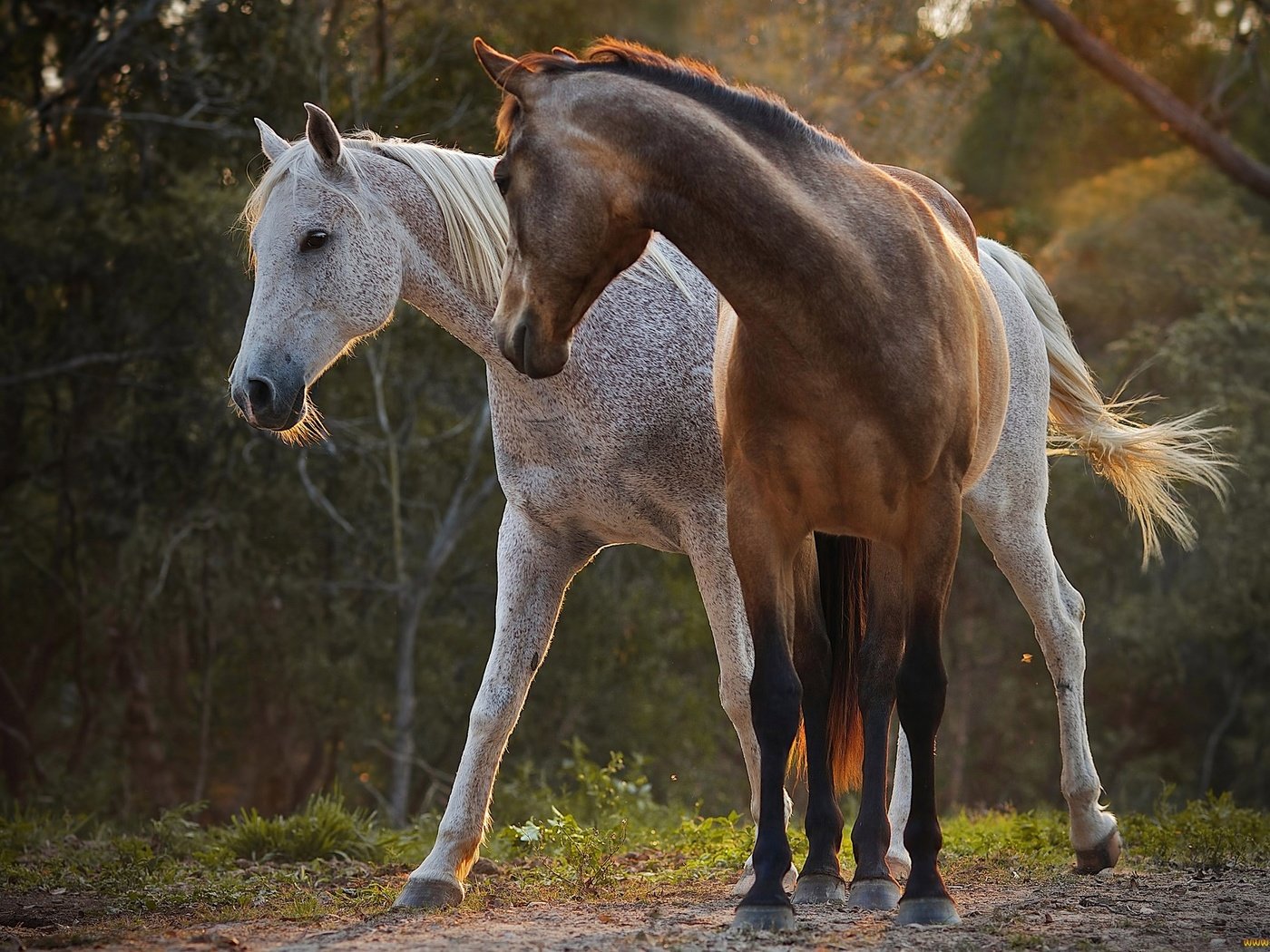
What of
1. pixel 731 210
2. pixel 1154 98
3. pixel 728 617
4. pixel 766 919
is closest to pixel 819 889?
pixel 766 919

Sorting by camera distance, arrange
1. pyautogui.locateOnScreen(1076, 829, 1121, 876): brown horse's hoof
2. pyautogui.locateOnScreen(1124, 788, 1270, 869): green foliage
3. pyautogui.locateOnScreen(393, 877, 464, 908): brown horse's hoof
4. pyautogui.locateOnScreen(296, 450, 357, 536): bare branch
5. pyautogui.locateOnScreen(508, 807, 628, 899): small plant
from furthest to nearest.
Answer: pyautogui.locateOnScreen(296, 450, 357, 536): bare branch, pyautogui.locateOnScreen(1124, 788, 1270, 869): green foliage, pyautogui.locateOnScreen(1076, 829, 1121, 876): brown horse's hoof, pyautogui.locateOnScreen(508, 807, 628, 899): small plant, pyautogui.locateOnScreen(393, 877, 464, 908): brown horse's hoof

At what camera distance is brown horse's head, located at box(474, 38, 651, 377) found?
351cm

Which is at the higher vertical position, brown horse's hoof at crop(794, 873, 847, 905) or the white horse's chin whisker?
the white horse's chin whisker

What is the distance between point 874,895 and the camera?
409cm

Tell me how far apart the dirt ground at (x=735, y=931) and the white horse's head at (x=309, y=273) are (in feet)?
4.87

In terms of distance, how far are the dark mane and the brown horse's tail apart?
4.58 feet

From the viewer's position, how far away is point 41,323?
12766mm

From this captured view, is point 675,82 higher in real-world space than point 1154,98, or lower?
lower

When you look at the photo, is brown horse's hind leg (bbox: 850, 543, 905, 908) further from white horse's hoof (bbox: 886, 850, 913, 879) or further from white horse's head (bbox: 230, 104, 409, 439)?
white horse's head (bbox: 230, 104, 409, 439)

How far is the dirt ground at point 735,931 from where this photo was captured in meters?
3.56

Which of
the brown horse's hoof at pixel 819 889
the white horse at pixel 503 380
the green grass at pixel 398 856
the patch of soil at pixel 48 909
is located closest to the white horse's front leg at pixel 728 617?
the white horse at pixel 503 380

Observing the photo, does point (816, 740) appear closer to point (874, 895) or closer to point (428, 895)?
point (874, 895)

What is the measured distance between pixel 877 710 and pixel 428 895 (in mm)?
1475

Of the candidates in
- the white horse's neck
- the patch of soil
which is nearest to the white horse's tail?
the white horse's neck
